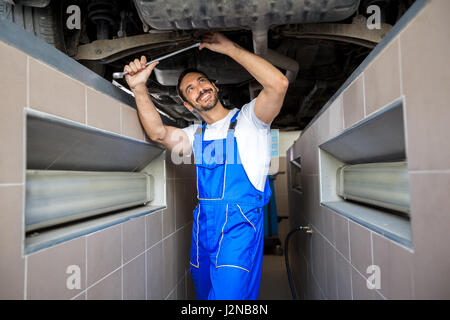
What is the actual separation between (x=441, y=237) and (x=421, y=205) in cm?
7

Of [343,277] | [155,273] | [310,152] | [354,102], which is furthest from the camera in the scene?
[310,152]

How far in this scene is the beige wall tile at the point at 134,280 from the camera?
126 centimetres

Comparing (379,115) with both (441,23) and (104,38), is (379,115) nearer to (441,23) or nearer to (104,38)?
(441,23)

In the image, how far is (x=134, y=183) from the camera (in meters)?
1.55

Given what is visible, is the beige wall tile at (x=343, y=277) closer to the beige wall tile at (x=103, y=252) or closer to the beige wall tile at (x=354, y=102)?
the beige wall tile at (x=354, y=102)

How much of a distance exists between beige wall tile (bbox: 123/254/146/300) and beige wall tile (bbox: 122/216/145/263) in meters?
0.03

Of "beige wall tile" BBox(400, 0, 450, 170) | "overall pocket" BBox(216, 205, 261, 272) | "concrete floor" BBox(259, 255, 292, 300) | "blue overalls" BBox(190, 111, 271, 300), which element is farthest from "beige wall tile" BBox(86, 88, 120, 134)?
"concrete floor" BBox(259, 255, 292, 300)

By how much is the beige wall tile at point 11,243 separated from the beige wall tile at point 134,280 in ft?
1.87

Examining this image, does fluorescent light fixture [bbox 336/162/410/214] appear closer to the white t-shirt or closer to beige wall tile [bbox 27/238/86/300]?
the white t-shirt

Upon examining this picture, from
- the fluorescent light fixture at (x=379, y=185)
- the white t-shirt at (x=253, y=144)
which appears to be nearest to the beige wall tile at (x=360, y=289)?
the fluorescent light fixture at (x=379, y=185)

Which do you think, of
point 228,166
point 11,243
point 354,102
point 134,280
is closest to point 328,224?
point 228,166

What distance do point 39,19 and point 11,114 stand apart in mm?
836

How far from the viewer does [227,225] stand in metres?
1.38

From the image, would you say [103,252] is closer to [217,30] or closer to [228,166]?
[228,166]
